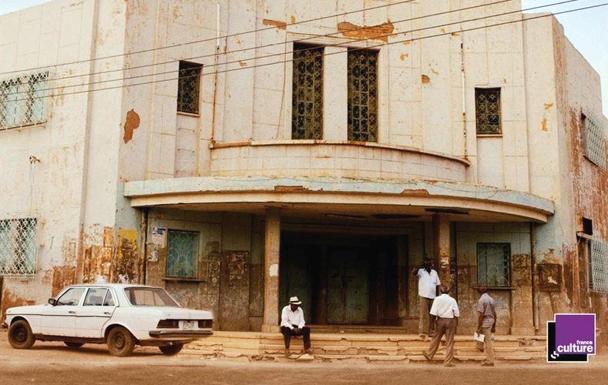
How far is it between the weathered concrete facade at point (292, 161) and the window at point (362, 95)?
0.88 feet

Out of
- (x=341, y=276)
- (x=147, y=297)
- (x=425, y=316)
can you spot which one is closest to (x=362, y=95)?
(x=341, y=276)

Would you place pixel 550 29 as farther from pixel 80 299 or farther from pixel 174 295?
pixel 80 299

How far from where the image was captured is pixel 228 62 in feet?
59.1

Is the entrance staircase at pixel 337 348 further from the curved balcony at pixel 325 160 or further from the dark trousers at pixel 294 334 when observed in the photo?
the curved balcony at pixel 325 160

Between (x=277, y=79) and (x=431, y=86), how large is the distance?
12.8 ft

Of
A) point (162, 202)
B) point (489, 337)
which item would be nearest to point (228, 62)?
point (162, 202)

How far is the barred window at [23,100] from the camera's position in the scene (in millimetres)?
18250

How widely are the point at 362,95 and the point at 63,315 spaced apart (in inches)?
361

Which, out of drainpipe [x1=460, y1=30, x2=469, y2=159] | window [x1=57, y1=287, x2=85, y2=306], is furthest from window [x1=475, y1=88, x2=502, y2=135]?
window [x1=57, y1=287, x2=85, y2=306]

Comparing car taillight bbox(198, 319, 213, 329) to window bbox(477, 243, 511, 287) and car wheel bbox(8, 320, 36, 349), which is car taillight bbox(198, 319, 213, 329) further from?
window bbox(477, 243, 511, 287)

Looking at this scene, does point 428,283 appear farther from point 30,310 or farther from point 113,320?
point 30,310

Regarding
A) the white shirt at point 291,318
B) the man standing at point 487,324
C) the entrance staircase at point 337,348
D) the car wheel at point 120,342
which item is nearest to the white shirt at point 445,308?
the man standing at point 487,324

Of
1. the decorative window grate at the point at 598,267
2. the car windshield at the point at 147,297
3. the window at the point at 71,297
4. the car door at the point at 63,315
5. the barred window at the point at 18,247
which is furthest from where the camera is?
the decorative window grate at the point at 598,267

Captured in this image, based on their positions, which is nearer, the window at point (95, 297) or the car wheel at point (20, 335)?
the window at point (95, 297)
